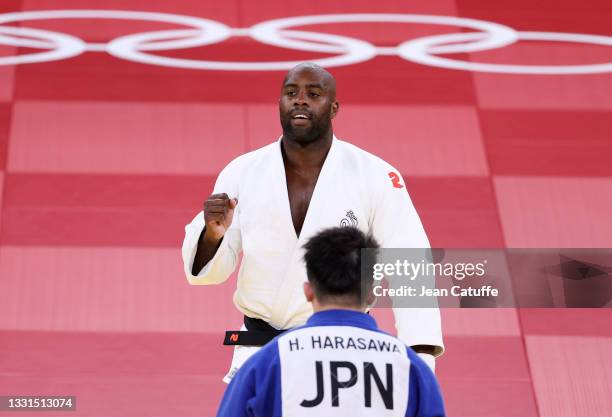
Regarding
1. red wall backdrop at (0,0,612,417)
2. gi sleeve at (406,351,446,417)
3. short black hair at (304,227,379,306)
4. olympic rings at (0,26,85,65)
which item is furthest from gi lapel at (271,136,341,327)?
olympic rings at (0,26,85,65)

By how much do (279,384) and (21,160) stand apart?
5483mm

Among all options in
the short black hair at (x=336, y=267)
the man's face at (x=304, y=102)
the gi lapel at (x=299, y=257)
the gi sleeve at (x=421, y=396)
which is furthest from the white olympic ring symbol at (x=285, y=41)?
the gi sleeve at (x=421, y=396)

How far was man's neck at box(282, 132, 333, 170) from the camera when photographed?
4977 mm

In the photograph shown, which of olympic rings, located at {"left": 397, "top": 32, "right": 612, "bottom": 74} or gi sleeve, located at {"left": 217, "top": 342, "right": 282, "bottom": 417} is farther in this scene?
olympic rings, located at {"left": 397, "top": 32, "right": 612, "bottom": 74}

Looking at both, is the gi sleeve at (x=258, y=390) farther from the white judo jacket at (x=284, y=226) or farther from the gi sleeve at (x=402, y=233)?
the white judo jacket at (x=284, y=226)

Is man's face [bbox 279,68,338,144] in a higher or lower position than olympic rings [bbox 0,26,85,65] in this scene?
lower

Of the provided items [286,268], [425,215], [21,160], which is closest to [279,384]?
[286,268]

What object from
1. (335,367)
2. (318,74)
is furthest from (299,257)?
(335,367)

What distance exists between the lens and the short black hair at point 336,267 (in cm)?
355

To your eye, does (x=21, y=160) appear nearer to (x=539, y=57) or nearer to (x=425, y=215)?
(x=425, y=215)

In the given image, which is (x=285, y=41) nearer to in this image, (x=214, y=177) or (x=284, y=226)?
(x=214, y=177)

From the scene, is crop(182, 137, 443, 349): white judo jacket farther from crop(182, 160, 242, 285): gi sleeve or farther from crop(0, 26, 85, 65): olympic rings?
crop(0, 26, 85, 65): olympic rings

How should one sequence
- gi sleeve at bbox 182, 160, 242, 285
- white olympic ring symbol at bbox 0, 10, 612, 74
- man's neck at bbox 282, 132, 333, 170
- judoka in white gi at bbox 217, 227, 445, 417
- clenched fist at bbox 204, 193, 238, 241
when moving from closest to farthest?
judoka in white gi at bbox 217, 227, 445, 417 < clenched fist at bbox 204, 193, 238, 241 < gi sleeve at bbox 182, 160, 242, 285 < man's neck at bbox 282, 132, 333, 170 < white olympic ring symbol at bbox 0, 10, 612, 74

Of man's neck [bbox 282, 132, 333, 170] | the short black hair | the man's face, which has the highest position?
the man's face
